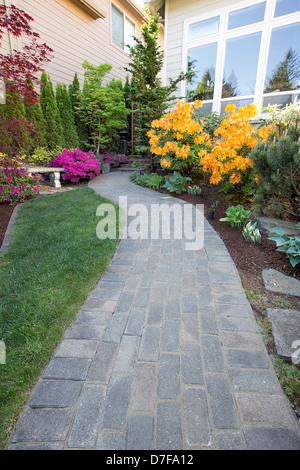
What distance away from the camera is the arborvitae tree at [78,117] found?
25.4 feet

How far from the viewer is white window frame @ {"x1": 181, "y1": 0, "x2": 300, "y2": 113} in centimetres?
573

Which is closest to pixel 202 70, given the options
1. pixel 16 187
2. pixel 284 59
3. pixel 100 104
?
pixel 284 59

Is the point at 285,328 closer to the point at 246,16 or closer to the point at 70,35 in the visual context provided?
the point at 246,16

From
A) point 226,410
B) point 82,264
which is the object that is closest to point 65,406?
point 226,410

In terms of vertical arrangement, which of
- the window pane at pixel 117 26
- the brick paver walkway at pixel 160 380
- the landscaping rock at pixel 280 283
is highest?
the window pane at pixel 117 26

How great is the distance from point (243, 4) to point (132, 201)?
6.09 m

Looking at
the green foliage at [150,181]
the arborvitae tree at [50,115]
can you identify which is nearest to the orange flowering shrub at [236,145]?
the green foliage at [150,181]

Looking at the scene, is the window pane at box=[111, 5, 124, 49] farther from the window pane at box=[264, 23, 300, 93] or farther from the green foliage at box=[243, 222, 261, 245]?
the green foliage at box=[243, 222, 261, 245]

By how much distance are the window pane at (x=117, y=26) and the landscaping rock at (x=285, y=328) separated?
11476mm

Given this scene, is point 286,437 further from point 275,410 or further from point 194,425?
point 194,425

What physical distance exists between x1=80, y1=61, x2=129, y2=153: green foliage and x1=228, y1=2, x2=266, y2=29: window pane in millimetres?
3806

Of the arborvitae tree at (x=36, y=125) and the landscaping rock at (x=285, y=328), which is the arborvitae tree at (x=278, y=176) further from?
the arborvitae tree at (x=36, y=125)

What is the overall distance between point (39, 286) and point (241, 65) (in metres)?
7.67

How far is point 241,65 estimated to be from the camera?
6.45 meters
